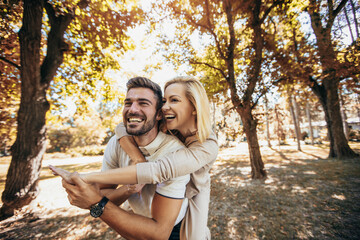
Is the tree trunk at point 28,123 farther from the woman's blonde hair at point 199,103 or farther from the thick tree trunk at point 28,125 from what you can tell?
the woman's blonde hair at point 199,103

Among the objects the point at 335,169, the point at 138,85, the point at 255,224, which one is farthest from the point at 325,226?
the point at 335,169

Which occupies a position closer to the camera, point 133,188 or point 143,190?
point 133,188

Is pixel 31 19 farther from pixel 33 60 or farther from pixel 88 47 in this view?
pixel 88 47

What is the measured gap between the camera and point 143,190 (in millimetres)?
2025

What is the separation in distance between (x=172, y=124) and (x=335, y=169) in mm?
11938

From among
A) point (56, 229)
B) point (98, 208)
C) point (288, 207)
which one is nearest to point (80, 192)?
point (98, 208)

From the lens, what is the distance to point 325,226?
4.00 meters

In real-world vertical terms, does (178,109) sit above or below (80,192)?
above

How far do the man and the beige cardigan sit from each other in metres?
0.15

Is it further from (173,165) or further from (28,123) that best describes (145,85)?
(28,123)

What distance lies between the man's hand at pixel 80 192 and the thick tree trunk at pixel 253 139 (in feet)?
23.1

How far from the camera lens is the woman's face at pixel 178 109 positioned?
2.09 metres

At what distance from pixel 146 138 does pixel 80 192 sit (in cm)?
99

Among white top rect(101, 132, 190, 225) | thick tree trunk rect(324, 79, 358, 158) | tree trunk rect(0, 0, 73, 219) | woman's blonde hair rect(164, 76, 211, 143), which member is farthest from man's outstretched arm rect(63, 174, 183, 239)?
thick tree trunk rect(324, 79, 358, 158)
